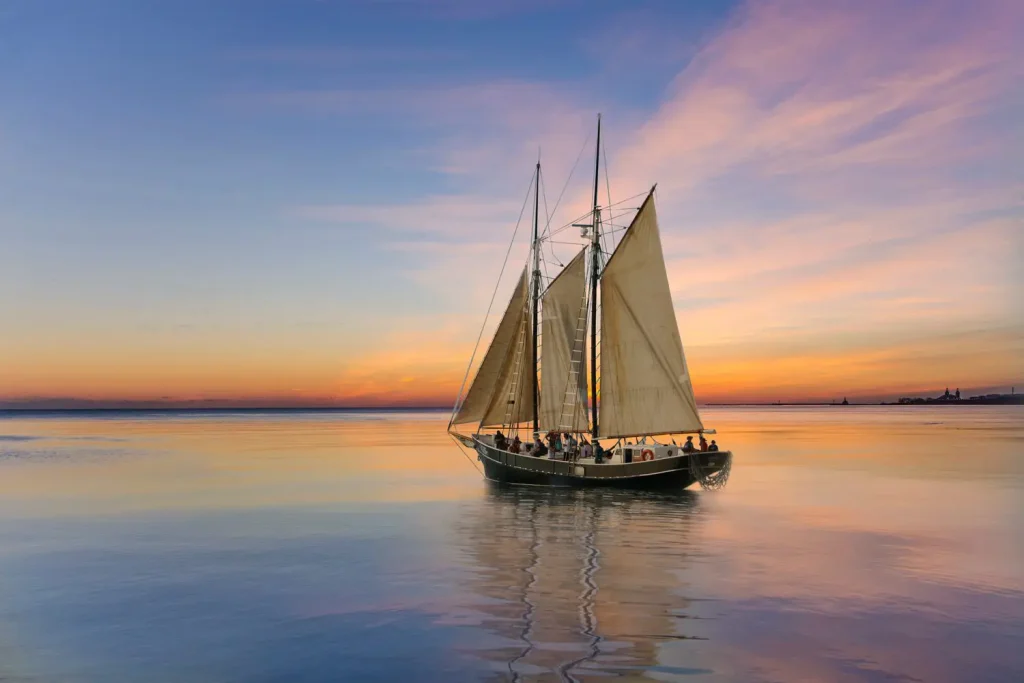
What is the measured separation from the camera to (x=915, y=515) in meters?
41.1

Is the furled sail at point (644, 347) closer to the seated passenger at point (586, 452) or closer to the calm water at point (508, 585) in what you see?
the seated passenger at point (586, 452)

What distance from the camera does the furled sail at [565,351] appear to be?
190 feet

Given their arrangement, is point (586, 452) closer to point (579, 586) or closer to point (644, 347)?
point (644, 347)

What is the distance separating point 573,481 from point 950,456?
164 feet

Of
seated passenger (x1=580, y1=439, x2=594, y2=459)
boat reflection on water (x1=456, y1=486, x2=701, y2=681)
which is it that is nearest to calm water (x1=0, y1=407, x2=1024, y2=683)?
boat reflection on water (x1=456, y1=486, x2=701, y2=681)

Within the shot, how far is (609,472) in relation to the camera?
172 ft

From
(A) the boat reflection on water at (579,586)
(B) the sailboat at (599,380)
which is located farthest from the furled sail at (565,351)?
(A) the boat reflection on water at (579,586)

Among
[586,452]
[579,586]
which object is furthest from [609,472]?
[579,586]

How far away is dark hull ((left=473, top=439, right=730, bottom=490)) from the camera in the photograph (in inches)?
2003

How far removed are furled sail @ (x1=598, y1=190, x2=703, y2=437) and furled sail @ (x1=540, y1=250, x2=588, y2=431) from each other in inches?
145

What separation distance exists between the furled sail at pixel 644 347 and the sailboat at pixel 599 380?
0.21 feet

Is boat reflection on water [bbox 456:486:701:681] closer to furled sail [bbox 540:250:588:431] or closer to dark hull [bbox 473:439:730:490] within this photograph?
dark hull [bbox 473:439:730:490]

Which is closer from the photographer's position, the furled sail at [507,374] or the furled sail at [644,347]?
the furled sail at [644,347]

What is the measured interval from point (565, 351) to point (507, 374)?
5.04 m
